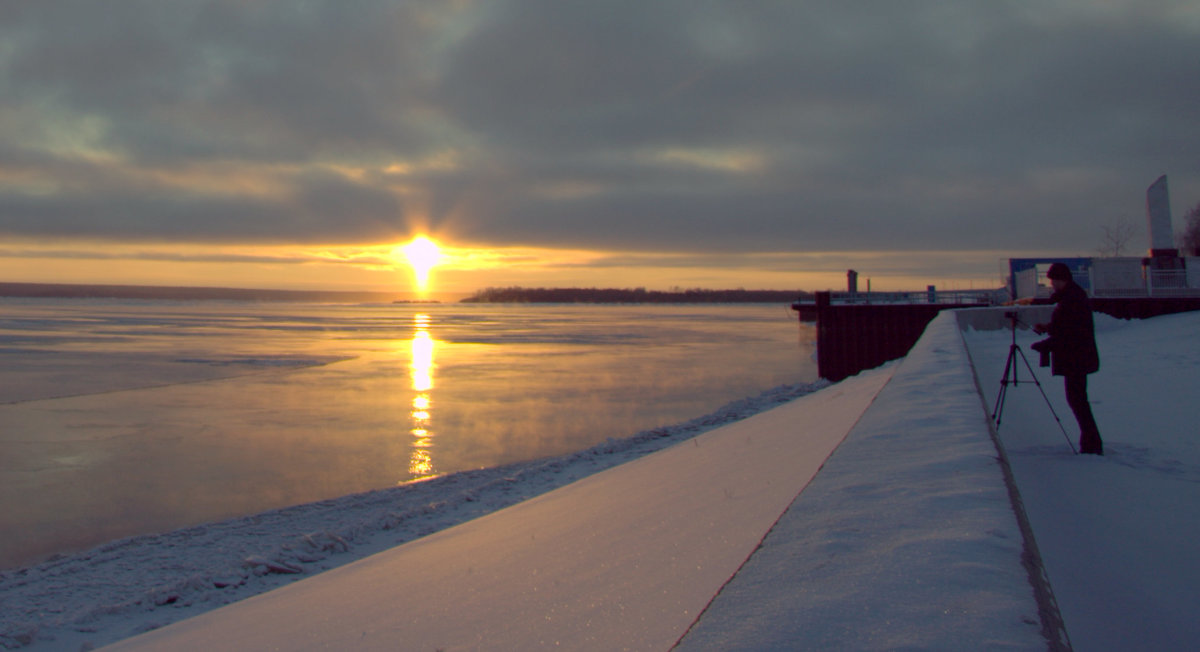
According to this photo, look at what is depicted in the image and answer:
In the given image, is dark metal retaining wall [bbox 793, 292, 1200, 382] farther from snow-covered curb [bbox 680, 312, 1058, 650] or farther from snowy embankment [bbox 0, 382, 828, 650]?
snow-covered curb [bbox 680, 312, 1058, 650]

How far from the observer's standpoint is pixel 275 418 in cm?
1395

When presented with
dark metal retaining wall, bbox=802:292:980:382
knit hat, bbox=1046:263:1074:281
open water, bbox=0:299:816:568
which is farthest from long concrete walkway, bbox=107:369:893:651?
dark metal retaining wall, bbox=802:292:980:382

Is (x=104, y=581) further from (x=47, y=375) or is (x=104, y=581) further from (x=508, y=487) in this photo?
(x=47, y=375)

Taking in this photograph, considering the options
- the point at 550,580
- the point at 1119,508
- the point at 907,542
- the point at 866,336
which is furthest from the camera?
the point at 866,336

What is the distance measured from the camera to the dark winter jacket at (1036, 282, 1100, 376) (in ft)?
19.6

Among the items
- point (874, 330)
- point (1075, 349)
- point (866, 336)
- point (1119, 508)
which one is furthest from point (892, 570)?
point (874, 330)

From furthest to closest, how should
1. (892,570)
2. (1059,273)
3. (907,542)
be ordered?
(1059,273)
(907,542)
(892,570)

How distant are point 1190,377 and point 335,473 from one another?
41.3 ft

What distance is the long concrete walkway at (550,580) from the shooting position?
10.3ft

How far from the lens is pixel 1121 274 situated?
27125mm

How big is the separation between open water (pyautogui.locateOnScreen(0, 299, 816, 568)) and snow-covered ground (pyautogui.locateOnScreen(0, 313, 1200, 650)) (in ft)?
4.19

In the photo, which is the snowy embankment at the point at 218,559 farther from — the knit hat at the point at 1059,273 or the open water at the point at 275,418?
the knit hat at the point at 1059,273

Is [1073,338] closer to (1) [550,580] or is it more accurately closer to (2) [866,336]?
(1) [550,580]

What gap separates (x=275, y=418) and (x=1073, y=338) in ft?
42.5
